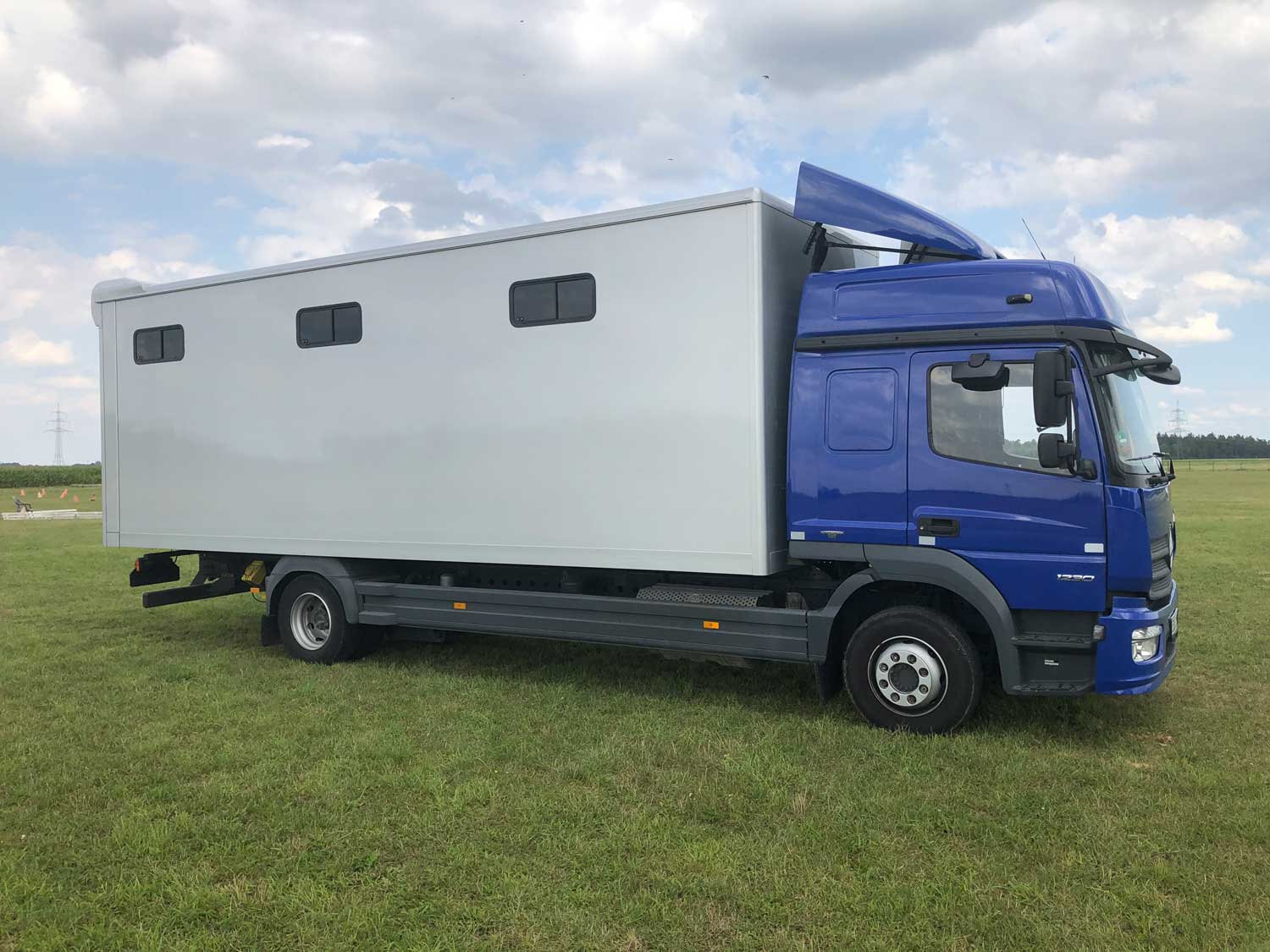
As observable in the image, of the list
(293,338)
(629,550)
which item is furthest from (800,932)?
(293,338)

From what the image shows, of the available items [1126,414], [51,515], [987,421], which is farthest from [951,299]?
[51,515]

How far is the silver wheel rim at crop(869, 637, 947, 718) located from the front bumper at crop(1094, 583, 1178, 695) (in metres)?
0.87

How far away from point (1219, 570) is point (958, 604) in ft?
30.7

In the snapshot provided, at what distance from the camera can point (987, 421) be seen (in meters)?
5.71

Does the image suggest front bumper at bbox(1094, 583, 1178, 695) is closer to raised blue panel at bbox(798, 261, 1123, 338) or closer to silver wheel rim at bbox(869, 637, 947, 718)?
silver wheel rim at bbox(869, 637, 947, 718)

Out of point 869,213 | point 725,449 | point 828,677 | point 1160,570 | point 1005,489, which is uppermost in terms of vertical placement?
point 869,213

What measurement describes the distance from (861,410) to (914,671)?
64.4 inches

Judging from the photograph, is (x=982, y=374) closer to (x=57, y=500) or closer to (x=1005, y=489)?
(x=1005, y=489)

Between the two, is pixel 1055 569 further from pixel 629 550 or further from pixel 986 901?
pixel 629 550

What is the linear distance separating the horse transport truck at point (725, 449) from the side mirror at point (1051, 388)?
16mm

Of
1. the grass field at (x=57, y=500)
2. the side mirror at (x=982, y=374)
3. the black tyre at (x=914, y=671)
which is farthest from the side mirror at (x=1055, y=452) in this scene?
the grass field at (x=57, y=500)

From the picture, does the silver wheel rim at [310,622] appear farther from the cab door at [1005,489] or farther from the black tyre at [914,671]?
the cab door at [1005,489]

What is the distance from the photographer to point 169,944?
3678 mm

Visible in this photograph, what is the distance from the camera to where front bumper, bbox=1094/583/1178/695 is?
5.46 metres
